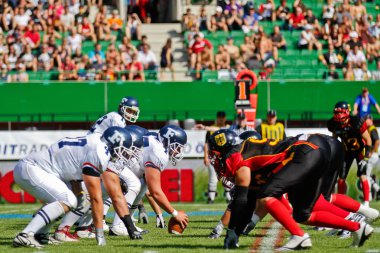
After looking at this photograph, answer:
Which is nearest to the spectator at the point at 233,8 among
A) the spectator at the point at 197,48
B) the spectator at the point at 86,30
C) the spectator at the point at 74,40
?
the spectator at the point at 197,48

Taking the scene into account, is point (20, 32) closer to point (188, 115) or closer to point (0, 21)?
point (0, 21)

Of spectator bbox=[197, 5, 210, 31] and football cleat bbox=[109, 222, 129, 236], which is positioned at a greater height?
spectator bbox=[197, 5, 210, 31]

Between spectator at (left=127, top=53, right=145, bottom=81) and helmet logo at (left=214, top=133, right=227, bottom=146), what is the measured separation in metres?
13.7

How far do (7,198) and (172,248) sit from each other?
11269 mm

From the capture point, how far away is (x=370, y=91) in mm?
24281

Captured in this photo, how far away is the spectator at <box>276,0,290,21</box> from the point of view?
26812 mm

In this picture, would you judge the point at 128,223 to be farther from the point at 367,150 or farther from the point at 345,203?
the point at 367,150

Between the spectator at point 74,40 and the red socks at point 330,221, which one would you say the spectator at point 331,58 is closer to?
→ the spectator at point 74,40

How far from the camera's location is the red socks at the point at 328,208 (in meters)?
10.8

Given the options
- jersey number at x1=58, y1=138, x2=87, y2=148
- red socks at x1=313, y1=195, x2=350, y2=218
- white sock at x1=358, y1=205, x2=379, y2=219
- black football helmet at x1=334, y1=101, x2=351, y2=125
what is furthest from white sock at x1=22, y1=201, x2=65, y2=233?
black football helmet at x1=334, y1=101, x2=351, y2=125

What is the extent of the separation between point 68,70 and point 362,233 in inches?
566

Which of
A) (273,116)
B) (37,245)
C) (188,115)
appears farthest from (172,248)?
(188,115)

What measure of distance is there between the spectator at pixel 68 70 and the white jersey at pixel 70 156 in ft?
41.4

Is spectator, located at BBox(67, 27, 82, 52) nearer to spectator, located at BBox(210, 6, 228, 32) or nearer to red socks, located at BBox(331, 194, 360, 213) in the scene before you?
spectator, located at BBox(210, 6, 228, 32)
